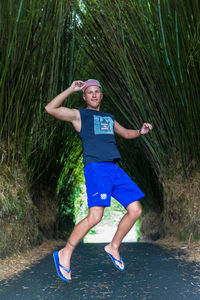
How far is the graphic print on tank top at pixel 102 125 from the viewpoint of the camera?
228cm

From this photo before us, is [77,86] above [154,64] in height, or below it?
below

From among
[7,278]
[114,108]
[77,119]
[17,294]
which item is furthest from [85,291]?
[114,108]

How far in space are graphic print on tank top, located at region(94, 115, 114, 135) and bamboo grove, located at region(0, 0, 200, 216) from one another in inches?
25.7

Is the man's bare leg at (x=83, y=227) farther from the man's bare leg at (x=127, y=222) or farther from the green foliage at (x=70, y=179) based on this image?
the green foliage at (x=70, y=179)

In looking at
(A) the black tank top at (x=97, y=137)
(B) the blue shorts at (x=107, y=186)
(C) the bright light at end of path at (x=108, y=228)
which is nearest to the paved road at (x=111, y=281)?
(B) the blue shorts at (x=107, y=186)

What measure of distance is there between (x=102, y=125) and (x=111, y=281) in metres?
1.00

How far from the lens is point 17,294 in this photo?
5.83 feet

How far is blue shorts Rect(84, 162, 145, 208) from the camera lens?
6.75 feet

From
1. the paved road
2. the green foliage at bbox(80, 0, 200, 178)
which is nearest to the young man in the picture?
the paved road

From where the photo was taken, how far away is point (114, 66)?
2977 mm

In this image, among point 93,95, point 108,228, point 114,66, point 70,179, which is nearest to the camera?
point 93,95

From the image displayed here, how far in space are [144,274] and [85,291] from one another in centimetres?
45

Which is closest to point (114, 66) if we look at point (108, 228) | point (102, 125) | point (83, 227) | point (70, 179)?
point (102, 125)

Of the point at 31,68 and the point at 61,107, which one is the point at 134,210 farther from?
the point at 31,68
